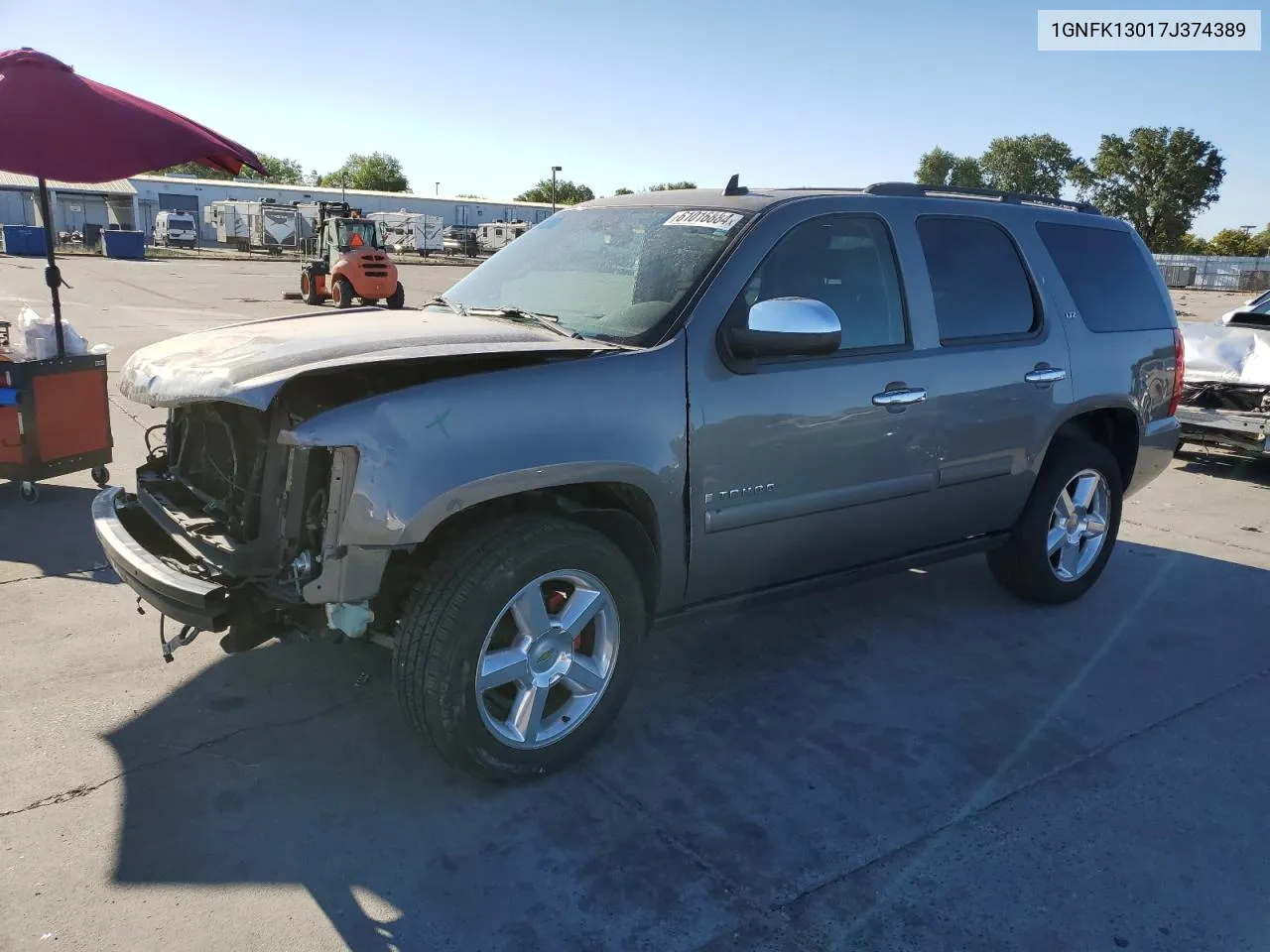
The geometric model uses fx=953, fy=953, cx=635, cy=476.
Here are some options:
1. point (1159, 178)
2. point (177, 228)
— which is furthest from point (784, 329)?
point (1159, 178)

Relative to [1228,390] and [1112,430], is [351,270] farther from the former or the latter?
[1112,430]

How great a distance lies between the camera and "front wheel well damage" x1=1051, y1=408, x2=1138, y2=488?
16.2 feet

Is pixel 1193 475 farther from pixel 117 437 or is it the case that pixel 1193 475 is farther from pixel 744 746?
pixel 117 437

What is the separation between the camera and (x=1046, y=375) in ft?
14.7

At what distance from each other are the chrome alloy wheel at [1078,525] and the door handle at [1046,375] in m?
0.56

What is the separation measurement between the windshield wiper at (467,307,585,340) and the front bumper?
144cm

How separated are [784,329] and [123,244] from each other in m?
44.9

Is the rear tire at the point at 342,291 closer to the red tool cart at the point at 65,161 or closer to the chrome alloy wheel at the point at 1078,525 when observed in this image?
the red tool cart at the point at 65,161

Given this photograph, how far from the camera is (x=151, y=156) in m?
5.27

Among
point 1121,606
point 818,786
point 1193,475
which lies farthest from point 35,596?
point 1193,475

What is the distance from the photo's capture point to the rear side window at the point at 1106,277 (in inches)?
187

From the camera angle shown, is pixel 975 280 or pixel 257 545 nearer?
pixel 257 545

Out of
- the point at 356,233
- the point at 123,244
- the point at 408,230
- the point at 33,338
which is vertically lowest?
the point at 33,338

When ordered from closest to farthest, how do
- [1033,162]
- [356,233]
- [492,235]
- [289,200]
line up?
[356,233] < [492,235] < [289,200] < [1033,162]
